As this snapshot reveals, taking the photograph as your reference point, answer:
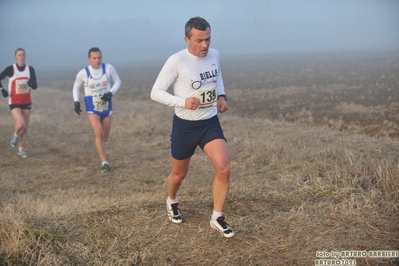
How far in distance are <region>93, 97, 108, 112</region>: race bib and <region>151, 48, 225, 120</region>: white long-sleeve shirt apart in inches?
160

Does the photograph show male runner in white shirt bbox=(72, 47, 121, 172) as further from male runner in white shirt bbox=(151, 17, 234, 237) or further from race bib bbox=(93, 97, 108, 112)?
male runner in white shirt bbox=(151, 17, 234, 237)

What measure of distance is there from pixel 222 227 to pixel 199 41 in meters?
1.89

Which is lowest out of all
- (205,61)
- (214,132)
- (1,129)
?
(1,129)

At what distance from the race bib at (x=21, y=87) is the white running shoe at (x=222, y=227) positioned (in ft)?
23.1

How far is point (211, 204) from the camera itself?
5.60 meters

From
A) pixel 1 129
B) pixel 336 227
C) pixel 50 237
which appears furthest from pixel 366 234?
pixel 1 129

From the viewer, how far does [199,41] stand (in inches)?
181

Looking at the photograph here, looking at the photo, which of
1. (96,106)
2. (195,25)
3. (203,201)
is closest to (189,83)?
(195,25)

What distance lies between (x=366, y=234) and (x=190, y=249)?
1754 millimetres

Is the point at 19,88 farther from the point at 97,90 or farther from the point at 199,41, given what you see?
the point at 199,41

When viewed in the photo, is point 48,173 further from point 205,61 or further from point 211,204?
point 205,61

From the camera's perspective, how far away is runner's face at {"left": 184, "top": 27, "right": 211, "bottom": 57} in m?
4.56

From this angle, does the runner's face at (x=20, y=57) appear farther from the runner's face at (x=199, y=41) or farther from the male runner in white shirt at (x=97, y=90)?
the runner's face at (x=199, y=41)

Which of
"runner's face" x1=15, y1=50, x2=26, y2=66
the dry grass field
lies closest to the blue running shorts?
the dry grass field
